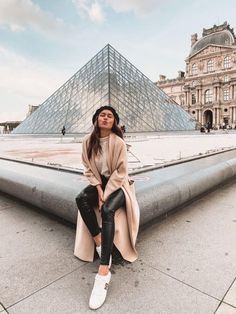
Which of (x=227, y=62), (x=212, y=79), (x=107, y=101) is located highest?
(x=227, y=62)

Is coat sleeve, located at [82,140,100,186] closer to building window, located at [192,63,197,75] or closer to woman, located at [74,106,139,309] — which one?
woman, located at [74,106,139,309]

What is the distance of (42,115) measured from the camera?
1027 inches

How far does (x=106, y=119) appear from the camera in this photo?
201cm

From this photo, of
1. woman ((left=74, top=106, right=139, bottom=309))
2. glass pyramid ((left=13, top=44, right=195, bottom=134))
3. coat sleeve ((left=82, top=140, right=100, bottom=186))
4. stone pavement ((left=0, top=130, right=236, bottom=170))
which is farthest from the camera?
glass pyramid ((left=13, top=44, right=195, bottom=134))

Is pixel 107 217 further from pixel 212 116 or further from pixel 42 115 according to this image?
pixel 212 116

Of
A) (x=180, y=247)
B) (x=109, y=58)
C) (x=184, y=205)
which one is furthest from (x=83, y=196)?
(x=109, y=58)

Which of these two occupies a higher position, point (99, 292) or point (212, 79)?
point (212, 79)

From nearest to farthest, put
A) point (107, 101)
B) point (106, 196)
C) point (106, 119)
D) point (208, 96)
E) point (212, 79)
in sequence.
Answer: point (106, 196), point (106, 119), point (107, 101), point (212, 79), point (208, 96)

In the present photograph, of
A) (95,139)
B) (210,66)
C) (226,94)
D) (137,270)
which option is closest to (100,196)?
(95,139)

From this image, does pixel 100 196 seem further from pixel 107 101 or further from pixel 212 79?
pixel 212 79

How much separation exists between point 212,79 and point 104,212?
64.3 m

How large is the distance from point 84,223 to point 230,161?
3142mm

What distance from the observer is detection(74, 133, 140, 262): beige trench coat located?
1901 mm

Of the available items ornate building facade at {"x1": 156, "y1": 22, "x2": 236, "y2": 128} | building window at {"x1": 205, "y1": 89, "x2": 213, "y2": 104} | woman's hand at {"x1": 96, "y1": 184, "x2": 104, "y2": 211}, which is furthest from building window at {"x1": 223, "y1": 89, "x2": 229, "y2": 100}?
woman's hand at {"x1": 96, "y1": 184, "x2": 104, "y2": 211}
